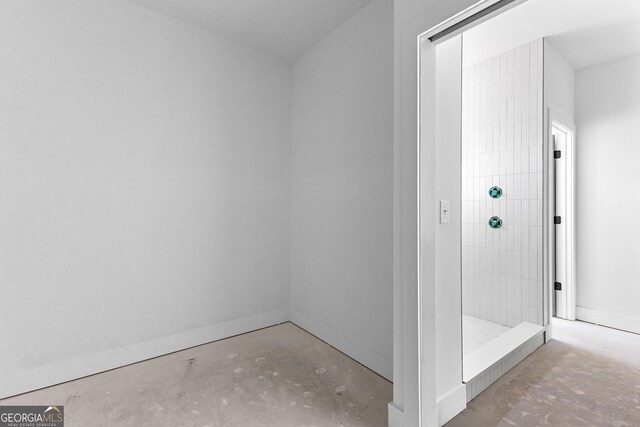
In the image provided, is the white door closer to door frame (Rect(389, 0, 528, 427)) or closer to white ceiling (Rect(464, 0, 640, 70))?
white ceiling (Rect(464, 0, 640, 70))

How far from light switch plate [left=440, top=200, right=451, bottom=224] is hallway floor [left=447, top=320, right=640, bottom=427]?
3.56 ft

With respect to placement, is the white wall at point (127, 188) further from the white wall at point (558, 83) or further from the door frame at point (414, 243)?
the white wall at point (558, 83)

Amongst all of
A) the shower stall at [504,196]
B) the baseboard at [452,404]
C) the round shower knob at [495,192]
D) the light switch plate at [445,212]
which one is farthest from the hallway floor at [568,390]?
the round shower knob at [495,192]

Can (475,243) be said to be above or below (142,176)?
below

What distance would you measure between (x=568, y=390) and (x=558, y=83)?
2696 millimetres

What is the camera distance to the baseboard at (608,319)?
8.98ft

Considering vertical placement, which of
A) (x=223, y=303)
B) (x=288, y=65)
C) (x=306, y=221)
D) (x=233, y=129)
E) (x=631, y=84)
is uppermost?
(x=288, y=65)

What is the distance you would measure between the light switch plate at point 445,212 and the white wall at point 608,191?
2444 millimetres

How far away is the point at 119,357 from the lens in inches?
87.7

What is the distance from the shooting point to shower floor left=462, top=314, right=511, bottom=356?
97.7 inches

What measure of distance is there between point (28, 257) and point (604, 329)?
4.76 meters

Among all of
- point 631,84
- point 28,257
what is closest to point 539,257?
point 631,84

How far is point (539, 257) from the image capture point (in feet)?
8.82

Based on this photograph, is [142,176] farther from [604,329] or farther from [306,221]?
[604,329]
